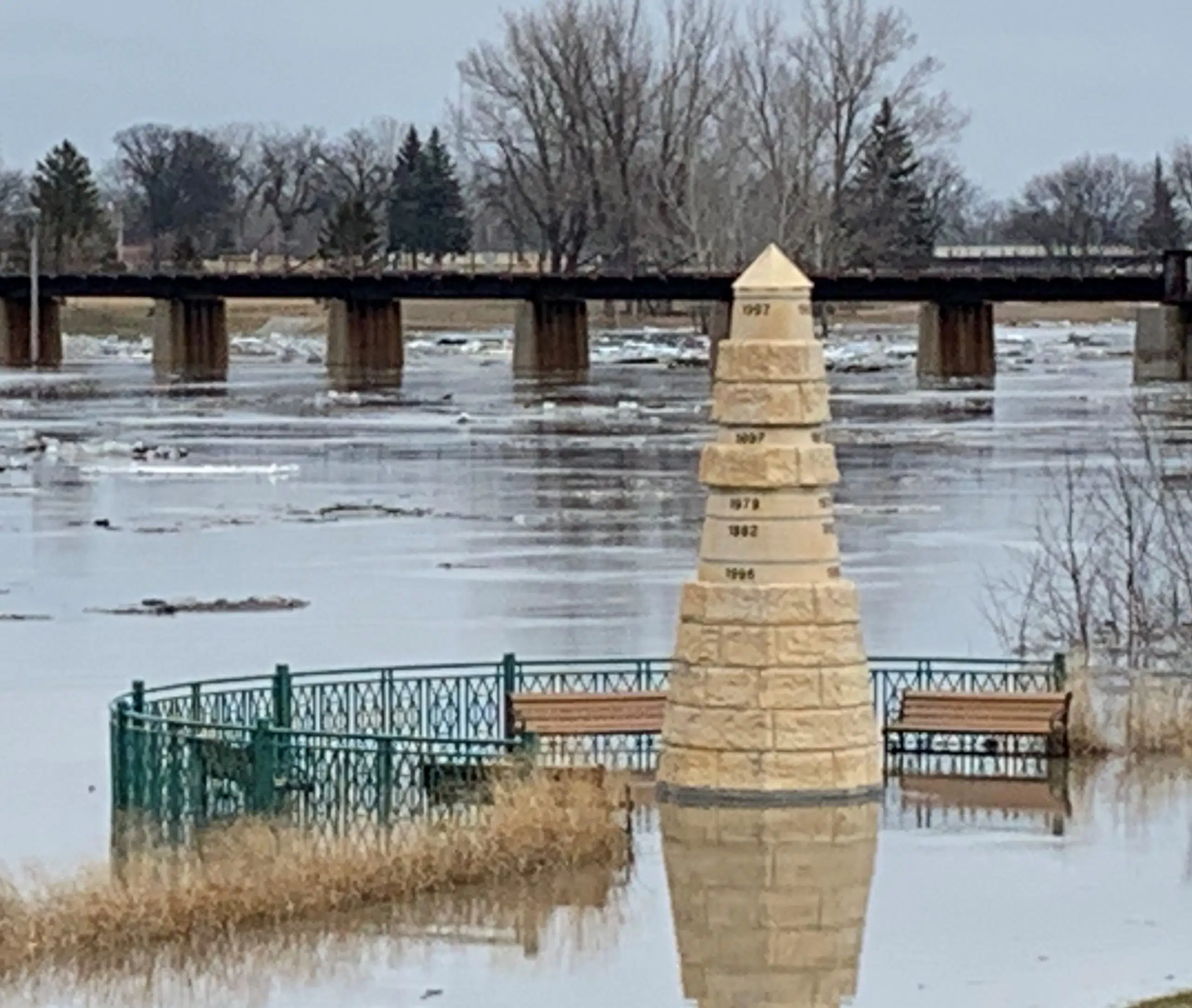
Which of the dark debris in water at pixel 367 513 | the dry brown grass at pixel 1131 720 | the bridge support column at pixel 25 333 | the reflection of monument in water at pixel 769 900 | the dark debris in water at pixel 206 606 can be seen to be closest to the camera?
the reflection of monument in water at pixel 769 900

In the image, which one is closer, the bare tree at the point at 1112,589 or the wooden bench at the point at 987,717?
the wooden bench at the point at 987,717

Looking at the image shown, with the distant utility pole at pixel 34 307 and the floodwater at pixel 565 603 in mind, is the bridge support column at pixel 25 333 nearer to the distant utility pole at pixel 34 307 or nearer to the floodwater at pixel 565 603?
the distant utility pole at pixel 34 307

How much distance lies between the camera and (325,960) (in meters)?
15.8

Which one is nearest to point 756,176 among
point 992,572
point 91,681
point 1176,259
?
point 1176,259

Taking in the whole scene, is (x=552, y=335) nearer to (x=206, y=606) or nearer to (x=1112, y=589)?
(x=206, y=606)

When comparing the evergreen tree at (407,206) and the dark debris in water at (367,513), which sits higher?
the evergreen tree at (407,206)

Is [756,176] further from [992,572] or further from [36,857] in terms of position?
[36,857]

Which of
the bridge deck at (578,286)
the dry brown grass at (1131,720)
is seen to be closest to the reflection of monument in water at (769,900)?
the dry brown grass at (1131,720)

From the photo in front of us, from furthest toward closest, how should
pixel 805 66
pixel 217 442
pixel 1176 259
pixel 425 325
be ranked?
pixel 425 325 < pixel 805 66 < pixel 1176 259 < pixel 217 442

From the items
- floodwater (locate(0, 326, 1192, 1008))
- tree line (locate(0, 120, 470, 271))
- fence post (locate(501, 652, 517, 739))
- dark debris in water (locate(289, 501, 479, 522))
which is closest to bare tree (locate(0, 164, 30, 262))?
tree line (locate(0, 120, 470, 271))

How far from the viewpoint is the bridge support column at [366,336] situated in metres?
105

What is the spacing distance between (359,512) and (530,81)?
298 feet

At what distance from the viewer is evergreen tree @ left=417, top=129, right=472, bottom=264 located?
165500 millimetres

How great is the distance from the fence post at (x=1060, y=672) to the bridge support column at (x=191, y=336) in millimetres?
84683
